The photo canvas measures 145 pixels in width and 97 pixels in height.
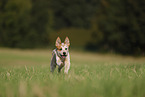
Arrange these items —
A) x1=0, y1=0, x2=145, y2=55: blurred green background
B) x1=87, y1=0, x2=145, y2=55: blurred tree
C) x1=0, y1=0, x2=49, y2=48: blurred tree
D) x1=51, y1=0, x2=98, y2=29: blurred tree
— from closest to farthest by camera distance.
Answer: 1. x1=87, y1=0, x2=145, y2=55: blurred tree
2. x1=0, y1=0, x2=145, y2=55: blurred green background
3. x1=0, y1=0, x2=49, y2=48: blurred tree
4. x1=51, y1=0, x2=98, y2=29: blurred tree

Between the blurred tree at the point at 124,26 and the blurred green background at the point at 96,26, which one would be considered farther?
the blurred green background at the point at 96,26

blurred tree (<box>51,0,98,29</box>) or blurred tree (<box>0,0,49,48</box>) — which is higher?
blurred tree (<box>51,0,98,29</box>)

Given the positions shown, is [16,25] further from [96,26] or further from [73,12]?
[73,12]

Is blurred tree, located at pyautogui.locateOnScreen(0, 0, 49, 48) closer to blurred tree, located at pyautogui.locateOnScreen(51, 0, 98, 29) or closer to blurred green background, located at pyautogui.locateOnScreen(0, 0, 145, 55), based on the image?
blurred green background, located at pyautogui.locateOnScreen(0, 0, 145, 55)

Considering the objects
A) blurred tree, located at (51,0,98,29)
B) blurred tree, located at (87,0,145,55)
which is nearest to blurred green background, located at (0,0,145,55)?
blurred tree, located at (87,0,145,55)

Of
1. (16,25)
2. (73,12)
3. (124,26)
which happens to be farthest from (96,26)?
(73,12)

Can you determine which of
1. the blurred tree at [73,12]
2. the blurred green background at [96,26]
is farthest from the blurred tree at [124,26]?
the blurred tree at [73,12]

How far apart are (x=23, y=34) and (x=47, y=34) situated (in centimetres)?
821

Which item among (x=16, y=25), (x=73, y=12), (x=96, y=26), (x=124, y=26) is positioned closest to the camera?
(x=124, y=26)

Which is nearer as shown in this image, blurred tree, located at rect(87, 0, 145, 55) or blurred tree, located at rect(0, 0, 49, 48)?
blurred tree, located at rect(87, 0, 145, 55)

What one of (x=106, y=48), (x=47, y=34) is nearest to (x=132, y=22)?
(x=106, y=48)

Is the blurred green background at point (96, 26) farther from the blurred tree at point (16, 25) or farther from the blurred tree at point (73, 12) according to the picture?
the blurred tree at point (73, 12)

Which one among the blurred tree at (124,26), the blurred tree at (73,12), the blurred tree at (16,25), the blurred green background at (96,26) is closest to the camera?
the blurred tree at (124,26)

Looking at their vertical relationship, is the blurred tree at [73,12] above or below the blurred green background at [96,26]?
above
